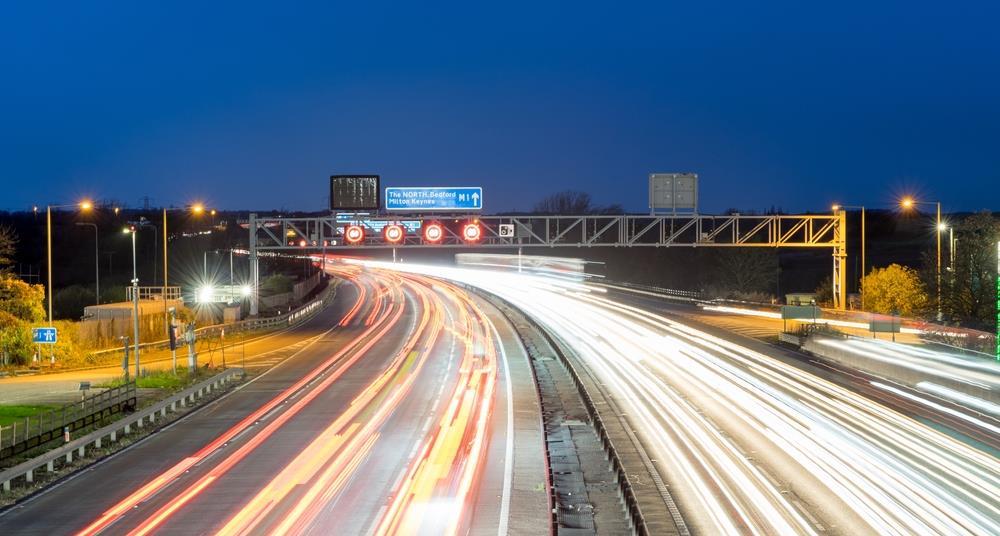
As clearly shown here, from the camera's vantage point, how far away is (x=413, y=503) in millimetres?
18188

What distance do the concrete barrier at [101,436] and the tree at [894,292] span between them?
4231cm

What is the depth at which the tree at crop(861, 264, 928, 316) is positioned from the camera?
193ft

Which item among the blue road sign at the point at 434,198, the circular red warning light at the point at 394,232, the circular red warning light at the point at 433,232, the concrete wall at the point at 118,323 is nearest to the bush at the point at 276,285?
the concrete wall at the point at 118,323

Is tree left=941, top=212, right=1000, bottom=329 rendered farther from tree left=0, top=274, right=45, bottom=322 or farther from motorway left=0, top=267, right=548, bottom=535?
tree left=0, top=274, right=45, bottom=322

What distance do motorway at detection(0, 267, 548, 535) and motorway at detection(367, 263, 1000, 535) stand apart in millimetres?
3355

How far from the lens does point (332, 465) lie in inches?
859

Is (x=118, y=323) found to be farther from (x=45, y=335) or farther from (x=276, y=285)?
(x=276, y=285)

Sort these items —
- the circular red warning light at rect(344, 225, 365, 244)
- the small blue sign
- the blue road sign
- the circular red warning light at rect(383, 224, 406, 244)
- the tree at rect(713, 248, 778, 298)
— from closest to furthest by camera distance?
the small blue sign, the circular red warning light at rect(383, 224, 406, 244), the circular red warning light at rect(344, 225, 365, 244), the blue road sign, the tree at rect(713, 248, 778, 298)

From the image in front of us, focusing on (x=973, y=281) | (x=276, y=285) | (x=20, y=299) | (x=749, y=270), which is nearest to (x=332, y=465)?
(x=20, y=299)

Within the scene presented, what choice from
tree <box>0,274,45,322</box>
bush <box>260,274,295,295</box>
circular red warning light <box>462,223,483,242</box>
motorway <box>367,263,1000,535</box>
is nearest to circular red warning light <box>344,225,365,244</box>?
circular red warning light <box>462,223,483,242</box>

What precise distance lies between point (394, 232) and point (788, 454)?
39.3 metres

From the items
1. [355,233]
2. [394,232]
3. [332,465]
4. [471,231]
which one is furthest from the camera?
[355,233]

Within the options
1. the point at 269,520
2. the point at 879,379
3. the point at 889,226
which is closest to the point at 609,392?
the point at 879,379

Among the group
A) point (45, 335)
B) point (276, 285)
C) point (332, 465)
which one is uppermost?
point (276, 285)
